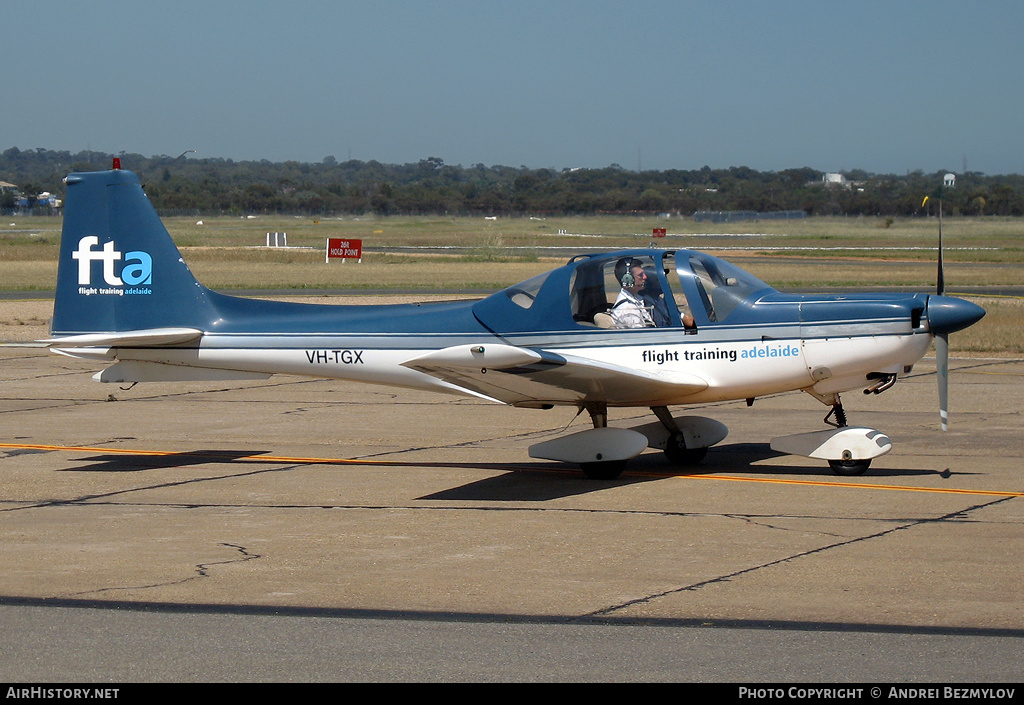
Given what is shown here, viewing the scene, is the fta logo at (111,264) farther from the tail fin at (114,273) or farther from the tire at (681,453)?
the tire at (681,453)

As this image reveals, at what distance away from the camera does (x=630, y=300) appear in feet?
34.2

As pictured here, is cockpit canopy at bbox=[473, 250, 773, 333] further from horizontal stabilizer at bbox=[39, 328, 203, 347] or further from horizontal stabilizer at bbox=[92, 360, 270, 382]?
horizontal stabilizer at bbox=[39, 328, 203, 347]

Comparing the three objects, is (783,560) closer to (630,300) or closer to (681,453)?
(630,300)

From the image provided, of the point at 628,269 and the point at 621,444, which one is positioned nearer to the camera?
the point at 621,444

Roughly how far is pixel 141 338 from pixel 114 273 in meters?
0.85

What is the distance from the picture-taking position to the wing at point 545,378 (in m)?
9.13

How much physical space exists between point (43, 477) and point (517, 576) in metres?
5.69

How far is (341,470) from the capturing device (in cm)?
1122

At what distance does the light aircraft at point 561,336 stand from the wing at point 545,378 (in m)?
0.02

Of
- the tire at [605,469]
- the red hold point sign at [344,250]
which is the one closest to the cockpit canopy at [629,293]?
the tire at [605,469]

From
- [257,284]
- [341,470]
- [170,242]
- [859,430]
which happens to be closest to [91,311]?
[170,242]

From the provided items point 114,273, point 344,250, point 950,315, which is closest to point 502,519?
point 950,315

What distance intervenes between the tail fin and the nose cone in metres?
6.76

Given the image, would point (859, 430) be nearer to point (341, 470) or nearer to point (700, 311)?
point (700, 311)
